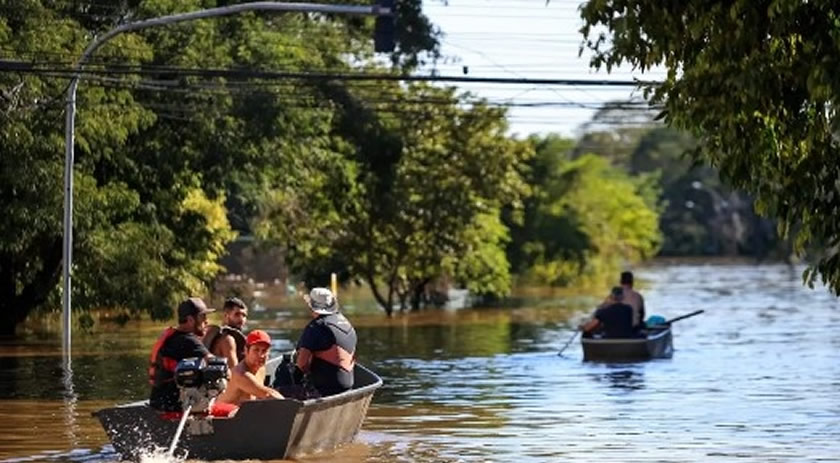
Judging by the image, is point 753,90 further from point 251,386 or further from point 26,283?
point 26,283

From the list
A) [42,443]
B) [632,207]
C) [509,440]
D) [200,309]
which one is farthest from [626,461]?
[632,207]

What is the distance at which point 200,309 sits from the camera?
19.1 metres

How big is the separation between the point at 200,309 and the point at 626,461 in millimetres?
4800

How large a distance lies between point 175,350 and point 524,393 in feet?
40.0

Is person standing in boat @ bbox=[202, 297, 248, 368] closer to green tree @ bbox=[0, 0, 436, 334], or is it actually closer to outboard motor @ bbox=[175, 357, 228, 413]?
outboard motor @ bbox=[175, 357, 228, 413]

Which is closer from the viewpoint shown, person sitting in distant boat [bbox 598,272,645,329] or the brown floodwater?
the brown floodwater

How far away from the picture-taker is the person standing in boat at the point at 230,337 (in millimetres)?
20922

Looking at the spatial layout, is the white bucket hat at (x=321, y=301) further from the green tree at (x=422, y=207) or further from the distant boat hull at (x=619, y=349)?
the green tree at (x=422, y=207)

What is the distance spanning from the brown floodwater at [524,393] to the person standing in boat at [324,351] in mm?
763

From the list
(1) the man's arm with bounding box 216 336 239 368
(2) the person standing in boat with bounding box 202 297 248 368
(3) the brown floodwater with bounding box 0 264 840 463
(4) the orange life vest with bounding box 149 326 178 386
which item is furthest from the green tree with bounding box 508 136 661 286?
(4) the orange life vest with bounding box 149 326 178 386

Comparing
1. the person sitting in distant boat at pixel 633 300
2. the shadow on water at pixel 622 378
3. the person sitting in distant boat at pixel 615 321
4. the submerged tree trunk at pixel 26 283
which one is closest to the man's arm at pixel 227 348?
the shadow on water at pixel 622 378

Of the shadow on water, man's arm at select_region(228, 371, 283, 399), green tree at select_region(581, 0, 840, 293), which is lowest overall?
the shadow on water

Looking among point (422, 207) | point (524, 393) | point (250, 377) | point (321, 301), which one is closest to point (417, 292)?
point (422, 207)

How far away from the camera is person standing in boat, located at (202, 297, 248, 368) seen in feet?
68.6
